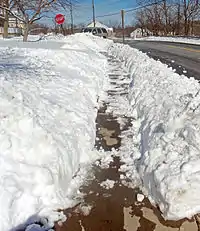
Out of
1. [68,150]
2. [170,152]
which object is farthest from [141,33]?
[170,152]

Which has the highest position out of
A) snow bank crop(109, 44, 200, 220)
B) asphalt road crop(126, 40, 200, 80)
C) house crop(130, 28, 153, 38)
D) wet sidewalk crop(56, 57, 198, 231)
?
house crop(130, 28, 153, 38)

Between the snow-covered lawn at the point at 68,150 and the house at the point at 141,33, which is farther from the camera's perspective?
the house at the point at 141,33

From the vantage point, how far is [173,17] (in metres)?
54.1

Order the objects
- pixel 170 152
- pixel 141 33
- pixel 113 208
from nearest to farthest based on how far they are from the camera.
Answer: pixel 113 208 → pixel 170 152 → pixel 141 33

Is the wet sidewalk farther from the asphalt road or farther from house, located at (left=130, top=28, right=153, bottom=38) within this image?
house, located at (left=130, top=28, right=153, bottom=38)

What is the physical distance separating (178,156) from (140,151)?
1.08 m

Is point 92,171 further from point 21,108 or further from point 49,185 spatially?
point 21,108

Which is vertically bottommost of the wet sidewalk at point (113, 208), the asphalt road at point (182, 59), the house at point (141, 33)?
the wet sidewalk at point (113, 208)

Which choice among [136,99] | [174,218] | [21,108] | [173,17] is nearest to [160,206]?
[174,218]

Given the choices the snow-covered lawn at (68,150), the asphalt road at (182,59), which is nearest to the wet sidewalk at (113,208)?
the snow-covered lawn at (68,150)

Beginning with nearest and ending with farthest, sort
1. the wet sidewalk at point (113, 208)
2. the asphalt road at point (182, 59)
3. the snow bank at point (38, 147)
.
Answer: the wet sidewalk at point (113, 208), the snow bank at point (38, 147), the asphalt road at point (182, 59)

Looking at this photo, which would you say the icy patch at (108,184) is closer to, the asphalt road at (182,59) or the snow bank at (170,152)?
the snow bank at (170,152)

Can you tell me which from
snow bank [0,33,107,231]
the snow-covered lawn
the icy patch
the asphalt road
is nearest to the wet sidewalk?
the icy patch

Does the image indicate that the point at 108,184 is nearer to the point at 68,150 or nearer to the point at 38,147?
the point at 68,150
